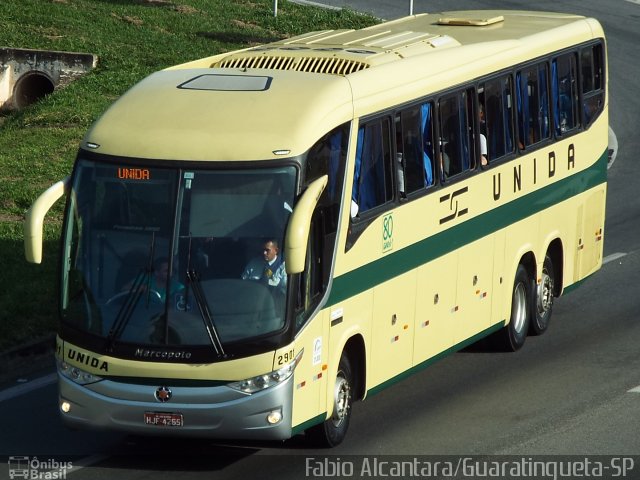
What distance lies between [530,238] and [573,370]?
5.74 ft

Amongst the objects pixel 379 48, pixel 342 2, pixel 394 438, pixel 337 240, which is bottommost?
pixel 342 2

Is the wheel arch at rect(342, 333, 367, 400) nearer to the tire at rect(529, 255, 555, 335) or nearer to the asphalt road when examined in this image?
the asphalt road

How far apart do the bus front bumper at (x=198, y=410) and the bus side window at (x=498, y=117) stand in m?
4.78

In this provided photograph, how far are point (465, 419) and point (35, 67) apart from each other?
57.6ft

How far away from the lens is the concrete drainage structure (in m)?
29.2

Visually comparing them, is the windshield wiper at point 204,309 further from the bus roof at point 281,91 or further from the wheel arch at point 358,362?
the wheel arch at point 358,362

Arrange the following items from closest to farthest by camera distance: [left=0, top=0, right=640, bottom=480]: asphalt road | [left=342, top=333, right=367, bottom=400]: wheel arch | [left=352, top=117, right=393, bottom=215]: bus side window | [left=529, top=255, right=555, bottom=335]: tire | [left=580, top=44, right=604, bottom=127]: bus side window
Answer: [left=0, top=0, right=640, bottom=480]: asphalt road → [left=352, top=117, right=393, bottom=215]: bus side window → [left=342, top=333, right=367, bottom=400]: wheel arch → [left=529, top=255, right=555, bottom=335]: tire → [left=580, top=44, right=604, bottom=127]: bus side window

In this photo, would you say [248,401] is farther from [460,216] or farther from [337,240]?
[460,216]

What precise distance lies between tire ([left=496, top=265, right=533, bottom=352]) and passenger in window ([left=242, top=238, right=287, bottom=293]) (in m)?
5.12

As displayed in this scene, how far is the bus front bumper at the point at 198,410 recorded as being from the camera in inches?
462

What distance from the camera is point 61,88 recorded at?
93.8 feet

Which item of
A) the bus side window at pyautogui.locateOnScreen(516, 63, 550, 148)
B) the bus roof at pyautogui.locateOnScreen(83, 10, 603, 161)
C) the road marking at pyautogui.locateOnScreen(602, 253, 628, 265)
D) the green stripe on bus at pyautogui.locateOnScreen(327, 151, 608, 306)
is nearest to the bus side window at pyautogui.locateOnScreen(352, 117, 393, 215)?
the bus roof at pyautogui.locateOnScreen(83, 10, 603, 161)

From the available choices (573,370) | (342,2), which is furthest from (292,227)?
(342,2)

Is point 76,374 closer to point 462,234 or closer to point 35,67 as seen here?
point 462,234
